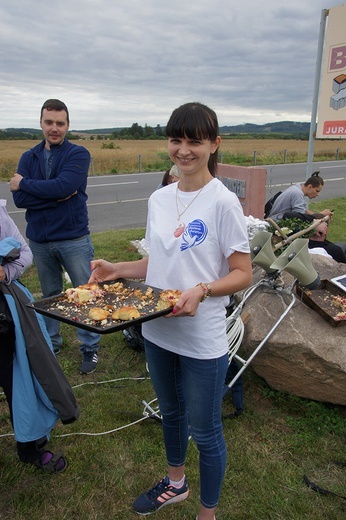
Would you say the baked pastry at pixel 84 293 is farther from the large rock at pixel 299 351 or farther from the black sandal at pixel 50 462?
the large rock at pixel 299 351

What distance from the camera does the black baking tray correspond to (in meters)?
1.69

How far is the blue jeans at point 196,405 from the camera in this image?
6.28ft

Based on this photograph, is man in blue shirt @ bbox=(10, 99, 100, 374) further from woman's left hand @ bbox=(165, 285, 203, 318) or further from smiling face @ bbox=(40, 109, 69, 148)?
woman's left hand @ bbox=(165, 285, 203, 318)

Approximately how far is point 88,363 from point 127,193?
38.7 ft

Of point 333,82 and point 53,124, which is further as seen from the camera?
point 333,82

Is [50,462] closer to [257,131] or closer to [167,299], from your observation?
Answer: [167,299]

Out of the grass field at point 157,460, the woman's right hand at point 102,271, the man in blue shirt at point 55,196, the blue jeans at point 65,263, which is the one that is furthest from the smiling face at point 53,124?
the grass field at point 157,460

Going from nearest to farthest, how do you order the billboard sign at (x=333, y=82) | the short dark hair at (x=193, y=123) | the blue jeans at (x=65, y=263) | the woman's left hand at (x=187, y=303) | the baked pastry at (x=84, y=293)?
the woman's left hand at (x=187, y=303) → the short dark hair at (x=193, y=123) → the baked pastry at (x=84, y=293) → the blue jeans at (x=65, y=263) → the billboard sign at (x=333, y=82)

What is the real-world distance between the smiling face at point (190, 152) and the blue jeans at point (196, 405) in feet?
2.85

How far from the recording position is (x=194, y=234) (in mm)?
1792

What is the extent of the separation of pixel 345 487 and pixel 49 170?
10.3ft

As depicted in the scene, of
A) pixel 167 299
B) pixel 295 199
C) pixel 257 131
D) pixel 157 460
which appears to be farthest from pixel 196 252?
pixel 257 131

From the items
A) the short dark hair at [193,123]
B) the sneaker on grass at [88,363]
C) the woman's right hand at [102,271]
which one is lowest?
the sneaker on grass at [88,363]

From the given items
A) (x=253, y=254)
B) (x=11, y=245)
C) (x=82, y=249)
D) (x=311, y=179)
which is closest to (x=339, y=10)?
(x=311, y=179)
